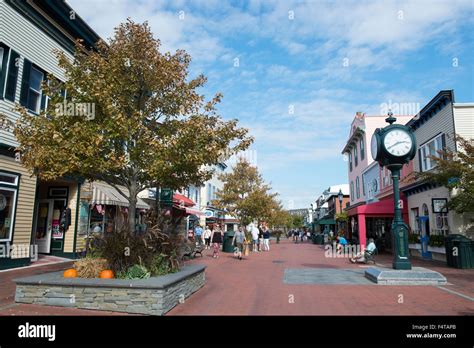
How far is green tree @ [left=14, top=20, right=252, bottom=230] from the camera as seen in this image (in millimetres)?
8250

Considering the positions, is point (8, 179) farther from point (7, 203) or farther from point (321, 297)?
point (321, 297)

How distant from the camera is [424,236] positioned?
60.4 feet

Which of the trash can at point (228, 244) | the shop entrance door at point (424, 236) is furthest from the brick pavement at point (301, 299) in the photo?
the trash can at point (228, 244)

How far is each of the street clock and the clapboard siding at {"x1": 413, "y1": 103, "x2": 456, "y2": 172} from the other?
5.98m

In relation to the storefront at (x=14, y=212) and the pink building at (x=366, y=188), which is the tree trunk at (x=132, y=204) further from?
the pink building at (x=366, y=188)

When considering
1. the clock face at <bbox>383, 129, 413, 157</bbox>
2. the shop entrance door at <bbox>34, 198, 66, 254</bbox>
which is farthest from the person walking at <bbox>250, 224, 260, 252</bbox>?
the clock face at <bbox>383, 129, 413, 157</bbox>

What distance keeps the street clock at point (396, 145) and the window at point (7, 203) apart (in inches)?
466

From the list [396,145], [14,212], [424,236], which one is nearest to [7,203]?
[14,212]

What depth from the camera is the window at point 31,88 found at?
12680mm

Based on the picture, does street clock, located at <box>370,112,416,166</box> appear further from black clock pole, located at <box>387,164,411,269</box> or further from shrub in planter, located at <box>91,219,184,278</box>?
shrub in planter, located at <box>91,219,184,278</box>

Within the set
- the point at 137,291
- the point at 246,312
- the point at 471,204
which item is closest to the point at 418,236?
the point at 471,204

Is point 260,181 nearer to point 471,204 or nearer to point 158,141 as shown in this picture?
point 471,204

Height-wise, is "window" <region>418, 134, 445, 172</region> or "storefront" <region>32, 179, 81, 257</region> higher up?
"window" <region>418, 134, 445, 172</region>
